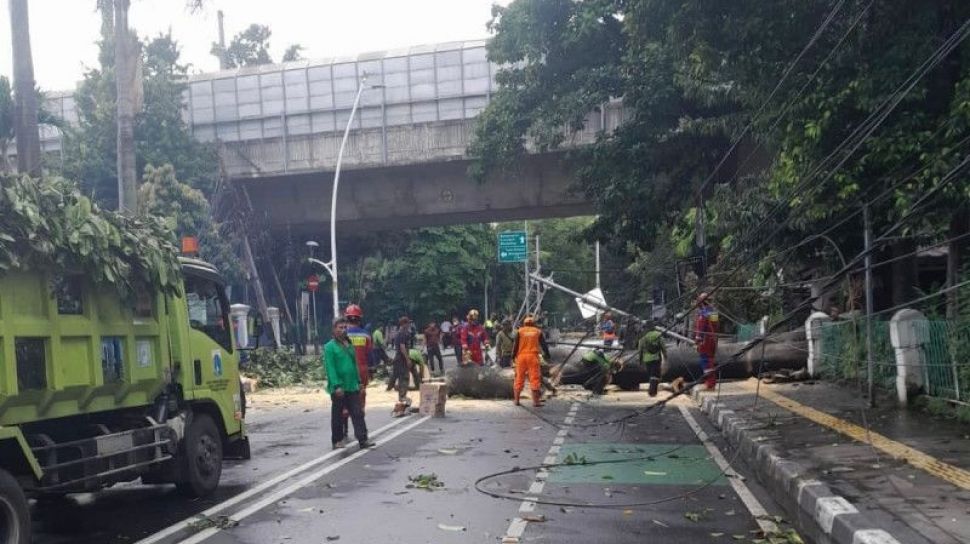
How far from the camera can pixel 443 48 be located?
31859 mm

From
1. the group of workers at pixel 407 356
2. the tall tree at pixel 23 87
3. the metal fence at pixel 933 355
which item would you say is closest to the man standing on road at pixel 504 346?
the group of workers at pixel 407 356

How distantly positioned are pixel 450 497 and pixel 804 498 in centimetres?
309

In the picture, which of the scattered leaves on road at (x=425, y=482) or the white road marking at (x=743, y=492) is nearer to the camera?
the white road marking at (x=743, y=492)

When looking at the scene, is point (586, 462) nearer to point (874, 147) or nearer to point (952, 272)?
point (874, 147)

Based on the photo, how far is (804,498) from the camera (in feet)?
25.1

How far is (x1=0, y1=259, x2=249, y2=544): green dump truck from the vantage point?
638cm

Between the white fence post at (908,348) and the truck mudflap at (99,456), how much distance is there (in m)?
9.67

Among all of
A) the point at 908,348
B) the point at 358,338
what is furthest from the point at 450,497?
the point at 908,348

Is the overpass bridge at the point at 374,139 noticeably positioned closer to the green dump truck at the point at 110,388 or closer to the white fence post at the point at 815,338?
the white fence post at the point at 815,338

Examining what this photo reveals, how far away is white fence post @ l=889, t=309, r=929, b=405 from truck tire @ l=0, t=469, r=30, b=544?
35.7 feet

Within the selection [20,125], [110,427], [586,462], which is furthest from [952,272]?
[20,125]

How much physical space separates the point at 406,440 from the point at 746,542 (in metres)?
6.70

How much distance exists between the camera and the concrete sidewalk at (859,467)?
6430 millimetres

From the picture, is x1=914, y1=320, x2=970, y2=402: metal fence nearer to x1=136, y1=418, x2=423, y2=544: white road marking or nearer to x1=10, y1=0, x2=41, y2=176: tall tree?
x1=136, y1=418, x2=423, y2=544: white road marking
